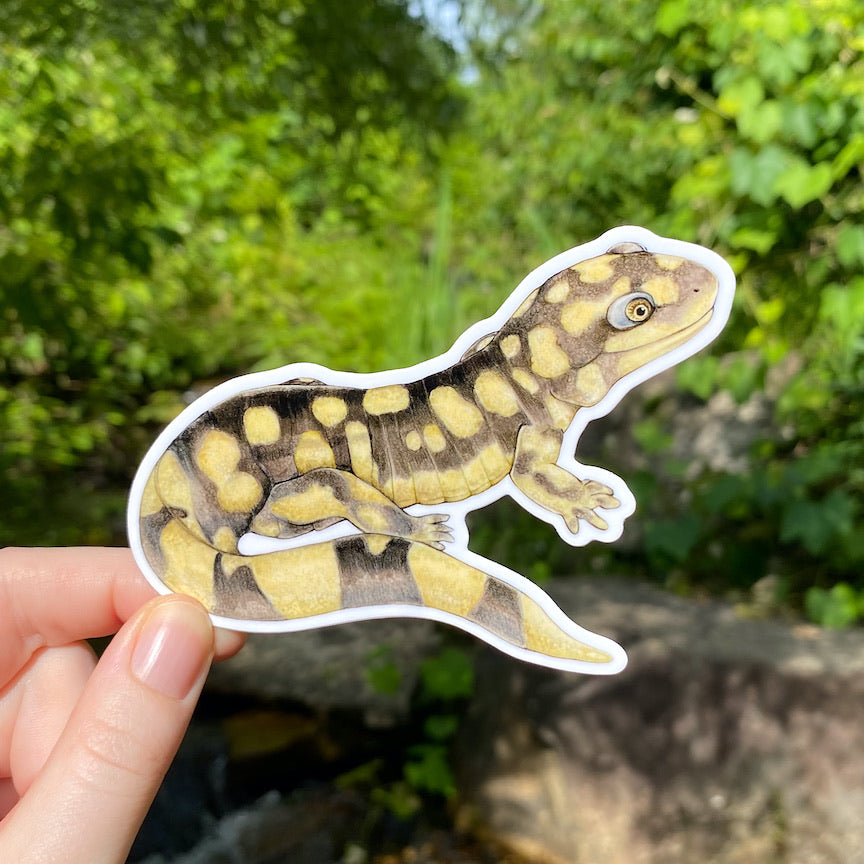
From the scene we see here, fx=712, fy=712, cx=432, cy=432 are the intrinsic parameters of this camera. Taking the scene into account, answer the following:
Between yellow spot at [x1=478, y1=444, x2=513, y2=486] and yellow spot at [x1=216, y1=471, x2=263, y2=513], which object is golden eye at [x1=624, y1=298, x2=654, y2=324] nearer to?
yellow spot at [x1=478, y1=444, x2=513, y2=486]

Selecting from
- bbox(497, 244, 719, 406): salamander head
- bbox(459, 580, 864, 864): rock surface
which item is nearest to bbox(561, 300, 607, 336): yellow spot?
bbox(497, 244, 719, 406): salamander head

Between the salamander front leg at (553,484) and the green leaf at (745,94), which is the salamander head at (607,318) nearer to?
the salamander front leg at (553,484)

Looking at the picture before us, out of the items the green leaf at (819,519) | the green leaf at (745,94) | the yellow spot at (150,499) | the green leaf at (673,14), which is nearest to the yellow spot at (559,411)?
the yellow spot at (150,499)

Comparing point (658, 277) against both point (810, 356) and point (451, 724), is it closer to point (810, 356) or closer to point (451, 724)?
point (810, 356)

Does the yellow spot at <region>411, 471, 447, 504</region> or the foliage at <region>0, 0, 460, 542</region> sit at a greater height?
the foliage at <region>0, 0, 460, 542</region>

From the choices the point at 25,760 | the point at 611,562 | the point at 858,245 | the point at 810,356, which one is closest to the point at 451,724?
the point at 611,562

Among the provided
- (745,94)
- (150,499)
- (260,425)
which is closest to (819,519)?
(745,94)

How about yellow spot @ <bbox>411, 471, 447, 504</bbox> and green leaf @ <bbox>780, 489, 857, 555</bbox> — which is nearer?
yellow spot @ <bbox>411, 471, 447, 504</bbox>
